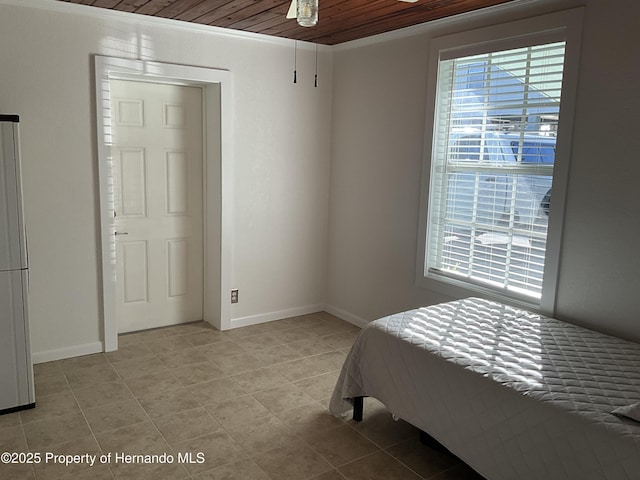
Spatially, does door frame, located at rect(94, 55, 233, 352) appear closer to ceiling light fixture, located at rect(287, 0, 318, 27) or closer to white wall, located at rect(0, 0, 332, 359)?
white wall, located at rect(0, 0, 332, 359)

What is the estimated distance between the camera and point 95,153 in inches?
146

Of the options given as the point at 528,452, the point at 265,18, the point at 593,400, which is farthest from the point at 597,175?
the point at 265,18

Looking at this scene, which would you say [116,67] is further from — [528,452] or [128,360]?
[528,452]

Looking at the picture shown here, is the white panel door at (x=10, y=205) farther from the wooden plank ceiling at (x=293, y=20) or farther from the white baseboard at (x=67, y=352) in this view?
the wooden plank ceiling at (x=293, y=20)

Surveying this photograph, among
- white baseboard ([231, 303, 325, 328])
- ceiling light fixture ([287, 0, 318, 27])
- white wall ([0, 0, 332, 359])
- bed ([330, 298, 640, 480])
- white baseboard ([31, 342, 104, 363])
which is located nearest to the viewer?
bed ([330, 298, 640, 480])

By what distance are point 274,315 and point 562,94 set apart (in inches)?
114

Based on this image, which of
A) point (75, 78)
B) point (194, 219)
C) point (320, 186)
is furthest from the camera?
point (320, 186)

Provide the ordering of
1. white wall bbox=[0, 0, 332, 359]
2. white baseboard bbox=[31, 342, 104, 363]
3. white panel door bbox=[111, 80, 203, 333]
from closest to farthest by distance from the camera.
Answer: white wall bbox=[0, 0, 332, 359]
white baseboard bbox=[31, 342, 104, 363]
white panel door bbox=[111, 80, 203, 333]

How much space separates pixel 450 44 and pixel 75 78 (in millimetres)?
2493

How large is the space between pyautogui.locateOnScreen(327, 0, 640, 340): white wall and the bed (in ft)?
1.06

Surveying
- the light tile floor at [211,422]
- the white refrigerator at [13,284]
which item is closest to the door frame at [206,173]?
the light tile floor at [211,422]

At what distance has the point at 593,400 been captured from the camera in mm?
2061

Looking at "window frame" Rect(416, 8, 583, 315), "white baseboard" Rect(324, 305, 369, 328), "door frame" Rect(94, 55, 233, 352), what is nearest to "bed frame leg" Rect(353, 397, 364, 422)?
"window frame" Rect(416, 8, 583, 315)

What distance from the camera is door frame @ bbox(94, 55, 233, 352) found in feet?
12.2
